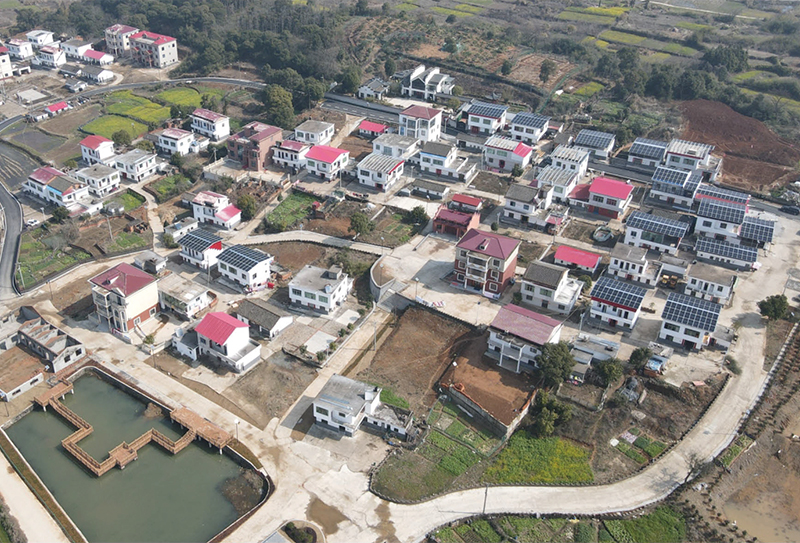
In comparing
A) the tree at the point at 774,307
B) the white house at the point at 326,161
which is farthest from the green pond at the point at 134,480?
the tree at the point at 774,307

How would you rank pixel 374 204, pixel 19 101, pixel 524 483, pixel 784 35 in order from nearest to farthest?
pixel 524 483 → pixel 374 204 → pixel 19 101 → pixel 784 35

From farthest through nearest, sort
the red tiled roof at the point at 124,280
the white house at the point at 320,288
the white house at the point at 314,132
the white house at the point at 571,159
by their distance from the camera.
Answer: the white house at the point at 314,132 → the white house at the point at 571,159 → the white house at the point at 320,288 → the red tiled roof at the point at 124,280

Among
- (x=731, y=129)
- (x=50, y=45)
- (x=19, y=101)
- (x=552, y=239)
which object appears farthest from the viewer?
(x=50, y=45)

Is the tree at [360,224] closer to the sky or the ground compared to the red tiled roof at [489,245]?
closer to the ground

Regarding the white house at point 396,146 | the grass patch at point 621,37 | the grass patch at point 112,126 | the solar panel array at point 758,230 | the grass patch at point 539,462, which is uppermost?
the grass patch at point 621,37

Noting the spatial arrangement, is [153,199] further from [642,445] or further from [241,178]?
[642,445]

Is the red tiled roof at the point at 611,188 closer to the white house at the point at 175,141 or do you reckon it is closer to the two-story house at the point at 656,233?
the two-story house at the point at 656,233

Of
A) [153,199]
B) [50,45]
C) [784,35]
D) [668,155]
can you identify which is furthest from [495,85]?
[50,45]
